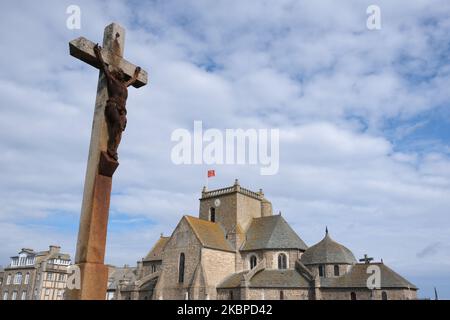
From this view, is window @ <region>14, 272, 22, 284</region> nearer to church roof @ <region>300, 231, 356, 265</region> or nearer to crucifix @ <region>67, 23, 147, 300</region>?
church roof @ <region>300, 231, 356, 265</region>

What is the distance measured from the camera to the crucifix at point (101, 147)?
19.0 ft

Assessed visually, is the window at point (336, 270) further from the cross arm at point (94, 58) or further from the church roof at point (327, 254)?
the cross arm at point (94, 58)

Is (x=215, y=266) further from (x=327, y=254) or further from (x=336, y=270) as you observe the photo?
(x=336, y=270)

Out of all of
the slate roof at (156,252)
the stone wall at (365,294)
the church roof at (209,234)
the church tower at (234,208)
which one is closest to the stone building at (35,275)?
the slate roof at (156,252)

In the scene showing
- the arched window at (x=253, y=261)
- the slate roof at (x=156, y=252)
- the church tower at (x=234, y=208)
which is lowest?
the arched window at (x=253, y=261)

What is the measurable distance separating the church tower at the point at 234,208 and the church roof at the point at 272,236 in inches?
47.0

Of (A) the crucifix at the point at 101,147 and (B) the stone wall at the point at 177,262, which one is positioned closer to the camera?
(A) the crucifix at the point at 101,147

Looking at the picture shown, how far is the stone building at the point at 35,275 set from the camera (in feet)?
201

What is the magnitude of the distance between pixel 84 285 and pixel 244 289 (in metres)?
36.3

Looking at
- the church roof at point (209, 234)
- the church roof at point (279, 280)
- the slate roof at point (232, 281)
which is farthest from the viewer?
the church roof at point (209, 234)

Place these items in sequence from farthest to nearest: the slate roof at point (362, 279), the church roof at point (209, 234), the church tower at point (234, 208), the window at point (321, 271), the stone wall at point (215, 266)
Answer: the church tower at point (234, 208)
the church roof at point (209, 234)
the stone wall at point (215, 266)
the window at point (321, 271)
the slate roof at point (362, 279)

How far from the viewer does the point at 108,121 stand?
6613 millimetres

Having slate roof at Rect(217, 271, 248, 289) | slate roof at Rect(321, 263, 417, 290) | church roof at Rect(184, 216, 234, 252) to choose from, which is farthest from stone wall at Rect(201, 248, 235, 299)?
slate roof at Rect(321, 263, 417, 290)

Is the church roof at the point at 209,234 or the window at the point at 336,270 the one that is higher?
the church roof at the point at 209,234
